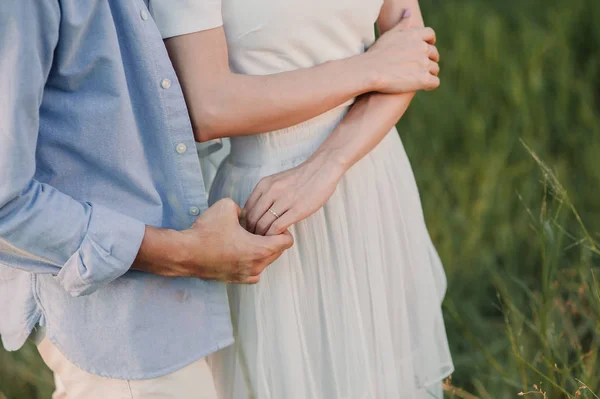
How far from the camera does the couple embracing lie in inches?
51.9

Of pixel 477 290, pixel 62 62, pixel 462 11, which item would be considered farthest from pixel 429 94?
pixel 62 62

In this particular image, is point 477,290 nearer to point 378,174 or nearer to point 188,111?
point 378,174

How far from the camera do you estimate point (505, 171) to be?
345cm

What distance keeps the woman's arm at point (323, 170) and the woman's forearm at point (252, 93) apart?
2.6 inches

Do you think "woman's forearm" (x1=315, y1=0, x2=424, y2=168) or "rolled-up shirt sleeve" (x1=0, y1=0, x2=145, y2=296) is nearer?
"rolled-up shirt sleeve" (x1=0, y1=0, x2=145, y2=296)

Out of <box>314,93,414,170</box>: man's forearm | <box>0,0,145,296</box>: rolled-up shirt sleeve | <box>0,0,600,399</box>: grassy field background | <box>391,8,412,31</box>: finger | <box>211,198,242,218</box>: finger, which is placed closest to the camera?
<box>0,0,145,296</box>: rolled-up shirt sleeve

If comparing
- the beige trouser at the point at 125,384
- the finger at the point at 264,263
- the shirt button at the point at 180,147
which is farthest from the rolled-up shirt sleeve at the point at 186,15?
the beige trouser at the point at 125,384

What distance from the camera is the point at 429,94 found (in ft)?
13.2

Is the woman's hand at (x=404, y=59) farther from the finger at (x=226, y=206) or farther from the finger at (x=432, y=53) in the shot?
the finger at (x=226, y=206)

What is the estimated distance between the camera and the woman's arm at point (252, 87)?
145 centimetres

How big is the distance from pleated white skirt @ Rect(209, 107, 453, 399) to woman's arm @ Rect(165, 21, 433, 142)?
5.1 inches

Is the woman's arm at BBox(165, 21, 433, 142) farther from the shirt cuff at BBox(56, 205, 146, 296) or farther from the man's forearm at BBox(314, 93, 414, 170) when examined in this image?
the shirt cuff at BBox(56, 205, 146, 296)

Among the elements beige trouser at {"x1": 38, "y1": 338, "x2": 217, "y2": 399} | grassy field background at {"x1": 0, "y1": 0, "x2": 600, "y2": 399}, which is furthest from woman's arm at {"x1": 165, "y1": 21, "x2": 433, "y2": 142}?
grassy field background at {"x1": 0, "y1": 0, "x2": 600, "y2": 399}

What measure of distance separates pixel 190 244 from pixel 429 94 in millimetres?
2837
